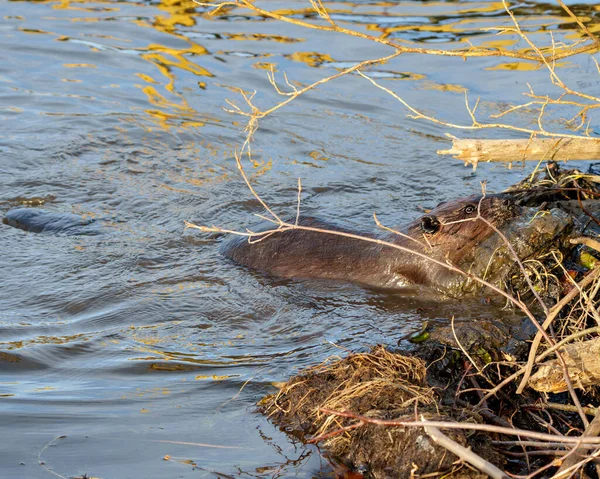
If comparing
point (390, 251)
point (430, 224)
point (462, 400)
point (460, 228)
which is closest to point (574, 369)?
point (462, 400)

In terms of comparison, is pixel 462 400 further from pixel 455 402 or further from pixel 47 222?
pixel 47 222

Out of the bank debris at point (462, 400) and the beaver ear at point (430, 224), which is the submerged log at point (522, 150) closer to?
the beaver ear at point (430, 224)

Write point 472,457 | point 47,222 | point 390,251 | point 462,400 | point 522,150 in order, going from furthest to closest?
point 47,222
point 390,251
point 522,150
point 462,400
point 472,457

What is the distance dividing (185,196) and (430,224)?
3.05 m

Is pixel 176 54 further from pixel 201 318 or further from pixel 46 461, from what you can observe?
pixel 46 461

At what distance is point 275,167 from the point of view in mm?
8789

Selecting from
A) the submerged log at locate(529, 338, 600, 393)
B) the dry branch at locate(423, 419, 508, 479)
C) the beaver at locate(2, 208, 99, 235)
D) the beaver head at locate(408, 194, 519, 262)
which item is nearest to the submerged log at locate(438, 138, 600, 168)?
the beaver head at locate(408, 194, 519, 262)

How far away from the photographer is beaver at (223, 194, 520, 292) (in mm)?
5641

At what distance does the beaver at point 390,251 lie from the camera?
18.5ft

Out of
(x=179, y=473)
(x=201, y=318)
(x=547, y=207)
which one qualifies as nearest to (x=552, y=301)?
(x=547, y=207)

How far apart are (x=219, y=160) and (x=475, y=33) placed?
15.5 ft

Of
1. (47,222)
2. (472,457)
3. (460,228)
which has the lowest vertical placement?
(47,222)

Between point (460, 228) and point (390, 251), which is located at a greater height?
point (460, 228)

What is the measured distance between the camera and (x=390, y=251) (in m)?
6.00
